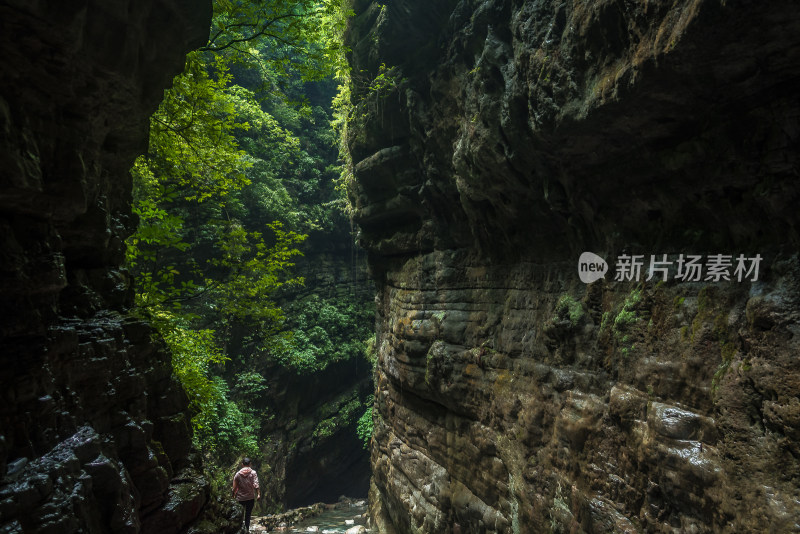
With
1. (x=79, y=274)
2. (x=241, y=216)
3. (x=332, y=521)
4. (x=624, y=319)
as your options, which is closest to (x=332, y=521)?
(x=332, y=521)

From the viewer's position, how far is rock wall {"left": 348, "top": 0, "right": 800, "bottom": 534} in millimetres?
3361

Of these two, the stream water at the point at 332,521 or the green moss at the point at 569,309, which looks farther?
the stream water at the point at 332,521

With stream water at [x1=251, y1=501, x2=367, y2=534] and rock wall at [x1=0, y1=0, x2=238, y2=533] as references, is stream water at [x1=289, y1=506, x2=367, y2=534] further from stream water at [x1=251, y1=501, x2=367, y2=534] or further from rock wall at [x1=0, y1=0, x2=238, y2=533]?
rock wall at [x1=0, y1=0, x2=238, y2=533]

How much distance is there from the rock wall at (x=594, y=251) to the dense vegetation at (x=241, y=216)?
2.36 meters

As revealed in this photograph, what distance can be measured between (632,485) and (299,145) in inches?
752

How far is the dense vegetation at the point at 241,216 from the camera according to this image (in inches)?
211

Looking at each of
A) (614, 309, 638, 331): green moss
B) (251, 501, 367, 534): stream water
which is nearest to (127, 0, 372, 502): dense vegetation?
(251, 501, 367, 534): stream water

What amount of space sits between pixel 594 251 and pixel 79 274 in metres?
5.67

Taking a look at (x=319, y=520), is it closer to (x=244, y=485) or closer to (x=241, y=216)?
(x=244, y=485)

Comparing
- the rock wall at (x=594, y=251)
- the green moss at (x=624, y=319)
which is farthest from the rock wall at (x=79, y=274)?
the green moss at (x=624, y=319)

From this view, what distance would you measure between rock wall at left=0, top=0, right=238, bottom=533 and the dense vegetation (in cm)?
104

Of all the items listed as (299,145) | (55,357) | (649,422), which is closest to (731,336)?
(649,422)

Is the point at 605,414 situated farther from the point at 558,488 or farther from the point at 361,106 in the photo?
the point at 361,106

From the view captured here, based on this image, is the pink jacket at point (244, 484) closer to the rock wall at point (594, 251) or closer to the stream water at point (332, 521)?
the rock wall at point (594, 251)
